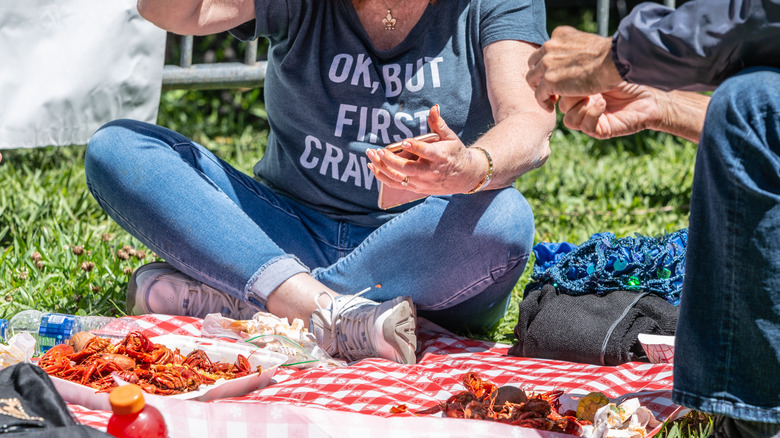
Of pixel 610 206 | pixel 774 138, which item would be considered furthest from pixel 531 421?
pixel 610 206

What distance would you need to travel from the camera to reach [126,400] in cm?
132

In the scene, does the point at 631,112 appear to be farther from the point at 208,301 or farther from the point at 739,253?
the point at 208,301

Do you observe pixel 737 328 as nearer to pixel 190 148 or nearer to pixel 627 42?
pixel 627 42

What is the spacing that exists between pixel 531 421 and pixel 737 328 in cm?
45

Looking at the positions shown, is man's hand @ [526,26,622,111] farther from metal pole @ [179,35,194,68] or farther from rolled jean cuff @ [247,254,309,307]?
metal pole @ [179,35,194,68]

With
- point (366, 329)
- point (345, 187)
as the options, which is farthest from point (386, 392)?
point (345, 187)

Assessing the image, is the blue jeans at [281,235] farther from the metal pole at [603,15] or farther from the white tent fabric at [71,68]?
the metal pole at [603,15]

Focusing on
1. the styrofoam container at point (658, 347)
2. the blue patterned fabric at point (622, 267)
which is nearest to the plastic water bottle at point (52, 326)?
the blue patterned fabric at point (622, 267)

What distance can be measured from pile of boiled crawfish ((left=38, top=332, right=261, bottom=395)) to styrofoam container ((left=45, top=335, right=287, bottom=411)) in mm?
30

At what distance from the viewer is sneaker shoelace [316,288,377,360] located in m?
2.19

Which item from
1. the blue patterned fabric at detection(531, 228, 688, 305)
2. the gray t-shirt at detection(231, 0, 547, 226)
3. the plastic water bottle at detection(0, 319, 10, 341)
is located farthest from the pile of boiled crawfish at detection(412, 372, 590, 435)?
the plastic water bottle at detection(0, 319, 10, 341)

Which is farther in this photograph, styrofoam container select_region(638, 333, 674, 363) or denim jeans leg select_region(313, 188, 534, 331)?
denim jeans leg select_region(313, 188, 534, 331)

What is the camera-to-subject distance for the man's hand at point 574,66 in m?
1.52

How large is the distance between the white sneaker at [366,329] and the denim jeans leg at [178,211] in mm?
160
